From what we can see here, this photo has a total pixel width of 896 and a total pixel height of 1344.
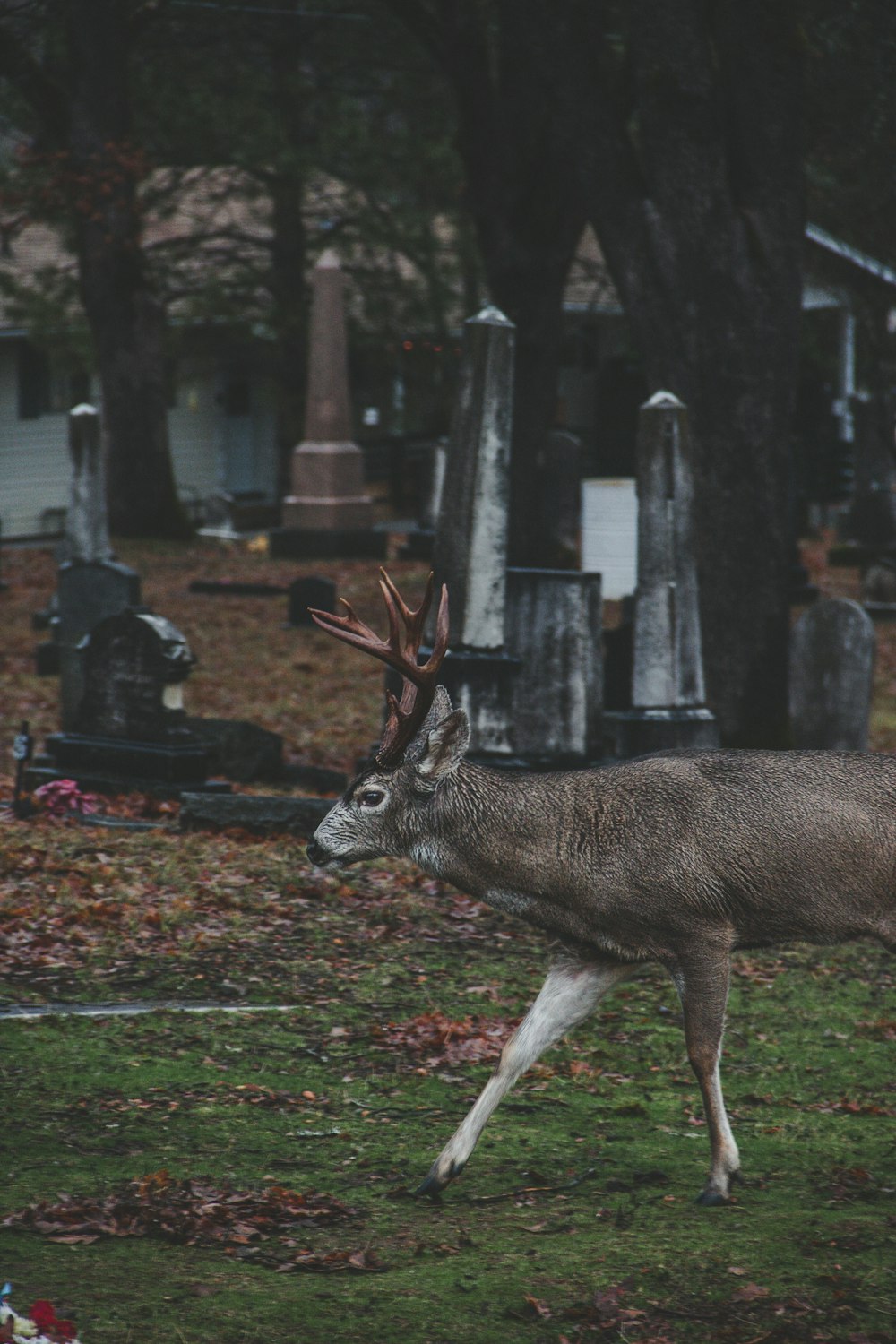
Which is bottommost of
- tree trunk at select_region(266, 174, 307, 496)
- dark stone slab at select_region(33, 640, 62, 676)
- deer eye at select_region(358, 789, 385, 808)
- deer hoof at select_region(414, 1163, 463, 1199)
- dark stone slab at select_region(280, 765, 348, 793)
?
deer hoof at select_region(414, 1163, 463, 1199)

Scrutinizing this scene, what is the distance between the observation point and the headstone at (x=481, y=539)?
39.4ft

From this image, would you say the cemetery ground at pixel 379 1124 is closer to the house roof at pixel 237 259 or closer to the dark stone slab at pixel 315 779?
the dark stone slab at pixel 315 779

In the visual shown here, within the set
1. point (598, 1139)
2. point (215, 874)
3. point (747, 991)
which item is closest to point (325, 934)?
point (215, 874)

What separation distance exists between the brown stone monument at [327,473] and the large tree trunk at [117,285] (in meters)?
2.52

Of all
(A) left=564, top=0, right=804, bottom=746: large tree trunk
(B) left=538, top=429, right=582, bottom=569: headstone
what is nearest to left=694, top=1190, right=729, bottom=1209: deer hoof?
(A) left=564, top=0, right=804, bottom=746: large tree trunk

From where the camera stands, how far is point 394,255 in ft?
96.9

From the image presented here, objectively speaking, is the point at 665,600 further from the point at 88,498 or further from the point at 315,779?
the point at 88,498

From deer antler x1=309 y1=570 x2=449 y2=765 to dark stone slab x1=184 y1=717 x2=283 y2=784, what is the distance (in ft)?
20.8

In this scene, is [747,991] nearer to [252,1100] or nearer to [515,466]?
[252,1100]

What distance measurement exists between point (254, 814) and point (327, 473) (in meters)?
16.3

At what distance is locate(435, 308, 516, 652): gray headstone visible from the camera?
1206 centimetres

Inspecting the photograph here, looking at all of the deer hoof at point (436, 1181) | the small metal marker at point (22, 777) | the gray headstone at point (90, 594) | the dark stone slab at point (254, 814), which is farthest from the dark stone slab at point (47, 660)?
the deer hoof at point (436, 1181)

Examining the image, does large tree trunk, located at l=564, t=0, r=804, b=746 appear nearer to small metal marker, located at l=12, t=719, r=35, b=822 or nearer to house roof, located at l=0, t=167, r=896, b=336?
small metal marker, located at l=12, t=719, r=35, b=822

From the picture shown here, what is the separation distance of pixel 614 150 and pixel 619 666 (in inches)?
170
